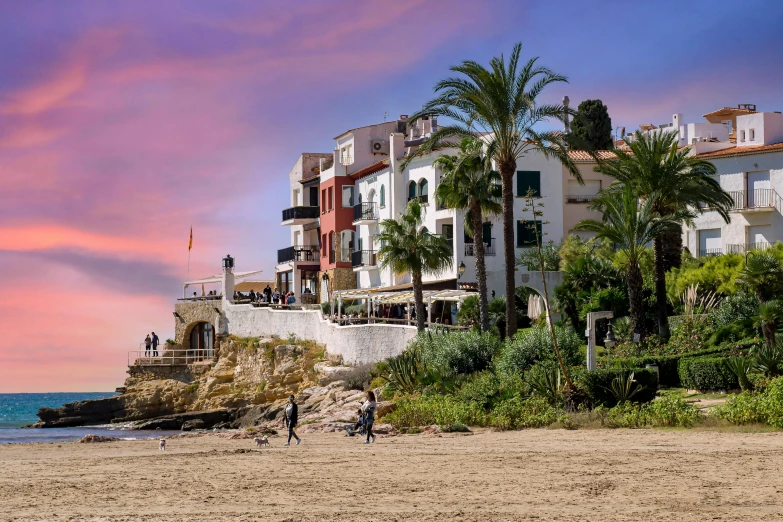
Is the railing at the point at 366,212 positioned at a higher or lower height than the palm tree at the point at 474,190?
higher

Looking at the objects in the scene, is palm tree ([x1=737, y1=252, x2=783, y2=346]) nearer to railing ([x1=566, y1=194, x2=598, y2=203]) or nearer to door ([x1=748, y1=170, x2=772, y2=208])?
door ([x1=748, y1=170, x2=772, y2=208])

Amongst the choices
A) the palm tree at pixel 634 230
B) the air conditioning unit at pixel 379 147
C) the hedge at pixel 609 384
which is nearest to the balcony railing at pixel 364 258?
the air conditioning unit at pixel 379 147

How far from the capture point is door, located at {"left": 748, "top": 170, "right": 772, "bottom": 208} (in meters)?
51.3

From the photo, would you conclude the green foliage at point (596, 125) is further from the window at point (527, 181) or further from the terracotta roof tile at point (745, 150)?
the terracotta roof tile at point (745, 150)

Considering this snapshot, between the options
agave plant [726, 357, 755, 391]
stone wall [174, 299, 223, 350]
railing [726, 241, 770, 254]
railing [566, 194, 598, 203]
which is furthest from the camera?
stone wall [174, 299, 223, 350]

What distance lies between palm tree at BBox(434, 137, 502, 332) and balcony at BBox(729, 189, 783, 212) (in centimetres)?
1542

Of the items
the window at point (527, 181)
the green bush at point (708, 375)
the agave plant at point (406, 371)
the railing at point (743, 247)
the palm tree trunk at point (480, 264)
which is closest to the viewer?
the green bush at point (708, 375)

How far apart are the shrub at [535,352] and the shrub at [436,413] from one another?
2.33m

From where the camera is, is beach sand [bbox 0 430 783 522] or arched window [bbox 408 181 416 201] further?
arched window [bbox 408 181 416 201]

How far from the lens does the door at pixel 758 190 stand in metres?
51.3

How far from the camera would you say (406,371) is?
3909 centimetres

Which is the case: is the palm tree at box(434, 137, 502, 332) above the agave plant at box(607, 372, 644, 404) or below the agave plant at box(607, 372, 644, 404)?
above

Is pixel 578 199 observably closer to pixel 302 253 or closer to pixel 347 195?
pixel 347 195

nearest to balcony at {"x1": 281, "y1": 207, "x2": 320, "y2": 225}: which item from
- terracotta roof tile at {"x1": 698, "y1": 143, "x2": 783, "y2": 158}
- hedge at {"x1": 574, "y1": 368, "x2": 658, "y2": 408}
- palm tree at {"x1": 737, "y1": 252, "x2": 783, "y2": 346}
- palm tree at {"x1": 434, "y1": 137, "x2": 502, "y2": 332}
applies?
terracotta roof tile at {"x1": 698, "y1": 143, "x2": 783, "y2": 158}
